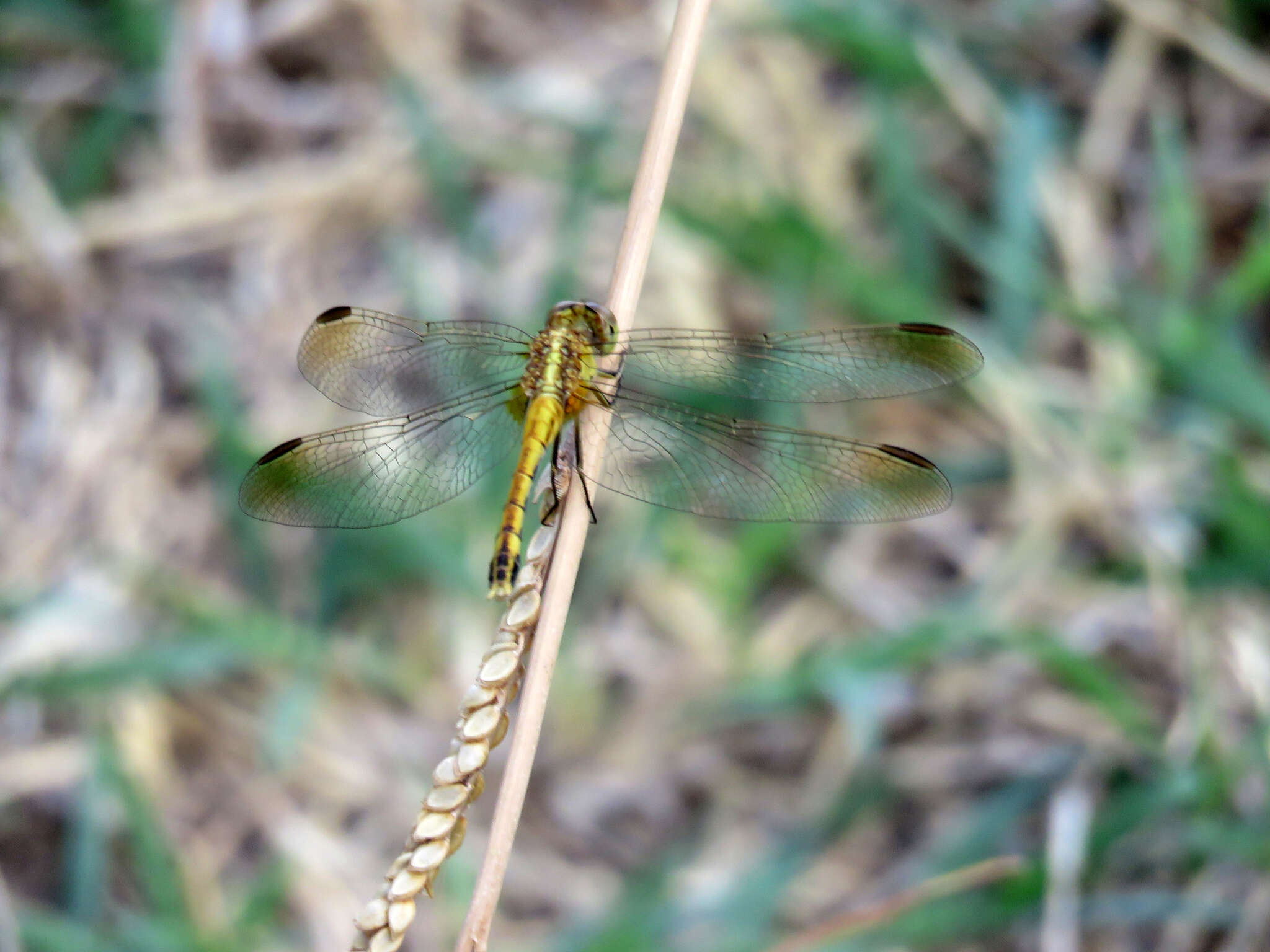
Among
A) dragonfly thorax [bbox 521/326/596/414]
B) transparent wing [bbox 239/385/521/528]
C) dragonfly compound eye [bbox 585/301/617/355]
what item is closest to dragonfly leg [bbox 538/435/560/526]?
dragonfly compound eye [bbox 585/301/617/355]

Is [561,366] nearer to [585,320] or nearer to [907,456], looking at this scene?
[585,320]

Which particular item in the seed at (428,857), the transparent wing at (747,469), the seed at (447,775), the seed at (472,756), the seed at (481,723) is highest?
the transparent wing at (747,469)

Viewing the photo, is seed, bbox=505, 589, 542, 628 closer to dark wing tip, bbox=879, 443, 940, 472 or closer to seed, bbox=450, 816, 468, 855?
seed, bbox=450, 816, 468, 855

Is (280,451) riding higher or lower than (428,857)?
higher

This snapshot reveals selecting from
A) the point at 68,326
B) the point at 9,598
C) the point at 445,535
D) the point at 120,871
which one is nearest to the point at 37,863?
the point at 120,871

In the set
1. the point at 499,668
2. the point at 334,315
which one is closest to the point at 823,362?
the point at 334,315

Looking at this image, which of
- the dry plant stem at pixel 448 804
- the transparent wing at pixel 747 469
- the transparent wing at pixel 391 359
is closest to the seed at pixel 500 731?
the dry plant stem at pixel 448 804

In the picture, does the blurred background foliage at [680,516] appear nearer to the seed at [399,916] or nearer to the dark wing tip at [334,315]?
the dark wing tip at [334,315]
